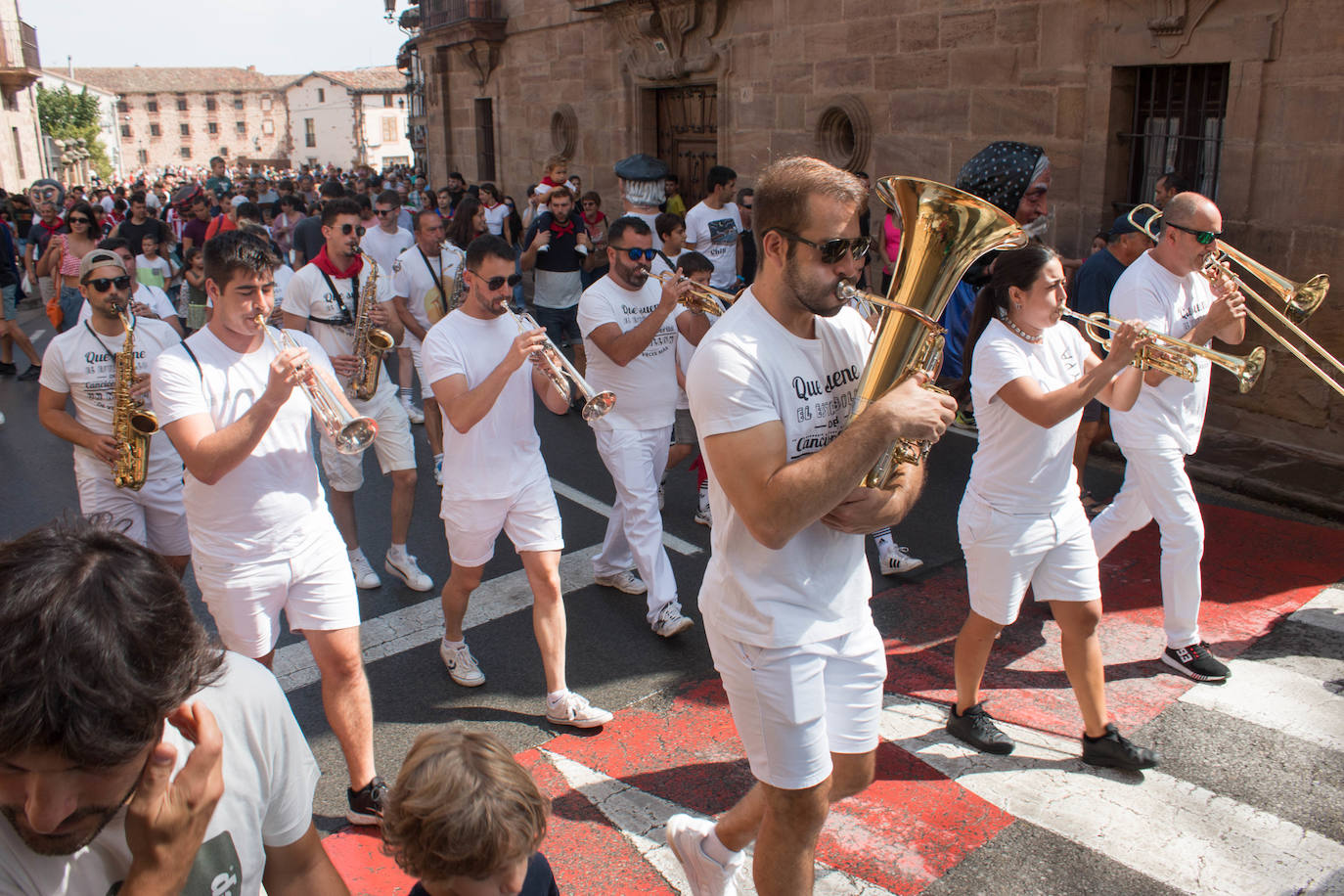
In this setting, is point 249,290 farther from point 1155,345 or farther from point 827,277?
point 1155,345

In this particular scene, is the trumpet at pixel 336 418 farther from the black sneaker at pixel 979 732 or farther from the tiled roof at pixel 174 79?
the tiled roof at pixel 174 79

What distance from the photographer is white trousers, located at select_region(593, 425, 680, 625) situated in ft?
17.3

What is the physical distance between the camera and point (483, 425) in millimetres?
4492

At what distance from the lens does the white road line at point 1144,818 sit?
11.1 feet

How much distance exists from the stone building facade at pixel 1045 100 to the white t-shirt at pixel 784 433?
22.1 ft

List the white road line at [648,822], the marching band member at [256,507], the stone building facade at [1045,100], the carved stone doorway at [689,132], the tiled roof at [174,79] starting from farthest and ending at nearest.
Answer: the tiled roof at [174,79] → the carved stone doorway at [689,132] → the stone building facade at [1045,100] → the marching band member at [256,507] → the white road line at [648,822]

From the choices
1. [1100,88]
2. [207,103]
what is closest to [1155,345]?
[1100,88]

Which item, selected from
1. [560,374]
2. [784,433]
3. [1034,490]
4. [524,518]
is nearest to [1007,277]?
[1034,490]

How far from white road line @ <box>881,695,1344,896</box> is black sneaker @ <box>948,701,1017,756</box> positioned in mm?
32

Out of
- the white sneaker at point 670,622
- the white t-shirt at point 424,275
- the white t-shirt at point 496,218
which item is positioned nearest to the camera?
the white sneaker at point 670,622

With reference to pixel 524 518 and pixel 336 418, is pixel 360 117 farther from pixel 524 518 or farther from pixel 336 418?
pixel 336 418

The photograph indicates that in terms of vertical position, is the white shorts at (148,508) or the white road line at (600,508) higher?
the white shorts at (148,508)

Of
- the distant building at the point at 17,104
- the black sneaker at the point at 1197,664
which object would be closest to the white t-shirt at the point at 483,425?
the black sneaker at the point at 1197,664

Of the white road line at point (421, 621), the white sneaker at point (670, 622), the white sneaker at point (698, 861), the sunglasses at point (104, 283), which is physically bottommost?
the white road line at point (421, 621)
